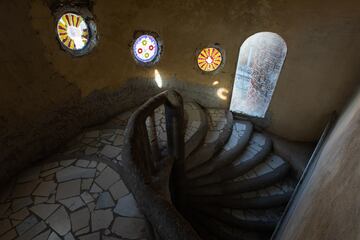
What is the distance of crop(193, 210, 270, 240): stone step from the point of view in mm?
5355

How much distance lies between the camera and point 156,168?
3.38 metres

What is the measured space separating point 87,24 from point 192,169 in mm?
4286

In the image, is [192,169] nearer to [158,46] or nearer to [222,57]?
[222,57]

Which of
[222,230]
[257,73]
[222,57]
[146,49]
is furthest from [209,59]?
[222,230]

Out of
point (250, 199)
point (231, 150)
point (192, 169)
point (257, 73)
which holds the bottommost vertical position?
point (250, 199)

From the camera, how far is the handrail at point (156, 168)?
1.56 meters

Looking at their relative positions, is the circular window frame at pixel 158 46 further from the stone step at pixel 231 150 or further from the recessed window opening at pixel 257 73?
the stone step at pixel 231 150

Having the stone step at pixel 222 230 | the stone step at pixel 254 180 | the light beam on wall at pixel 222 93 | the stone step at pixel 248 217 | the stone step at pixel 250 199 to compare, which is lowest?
the stone step at pixel 222 230

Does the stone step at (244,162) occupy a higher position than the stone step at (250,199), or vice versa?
the stone step at (244,162)

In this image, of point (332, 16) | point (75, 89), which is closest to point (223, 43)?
point (332, 16)

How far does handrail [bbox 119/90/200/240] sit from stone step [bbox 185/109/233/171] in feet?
5.56

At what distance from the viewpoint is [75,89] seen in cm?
480

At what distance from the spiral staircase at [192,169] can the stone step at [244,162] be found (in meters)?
0.03

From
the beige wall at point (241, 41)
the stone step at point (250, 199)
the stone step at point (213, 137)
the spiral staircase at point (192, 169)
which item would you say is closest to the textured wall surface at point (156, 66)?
the beige wall at point (241, 41)
